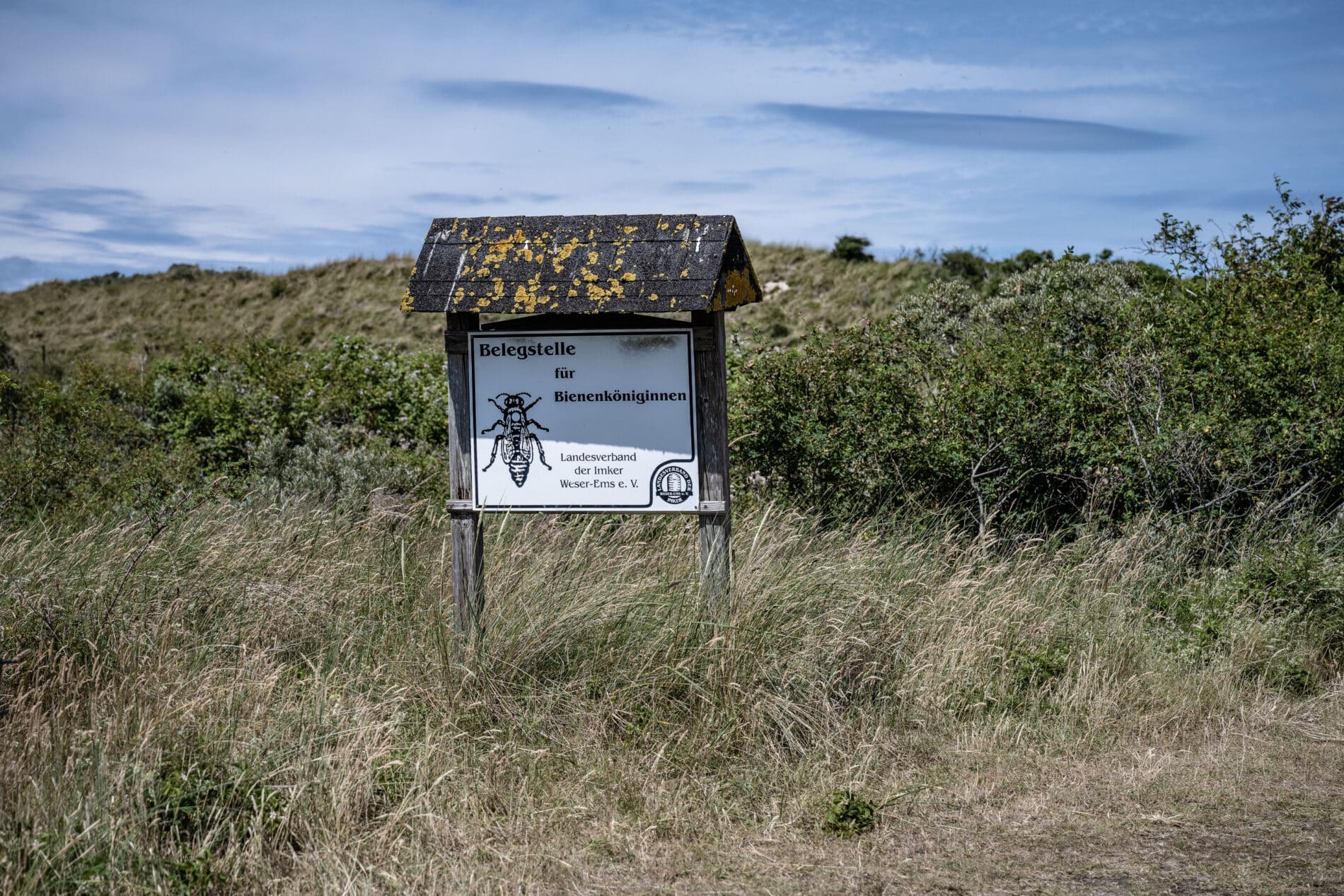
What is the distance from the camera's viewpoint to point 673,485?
5.69 meters

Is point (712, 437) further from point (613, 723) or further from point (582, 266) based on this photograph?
point (613, 723)

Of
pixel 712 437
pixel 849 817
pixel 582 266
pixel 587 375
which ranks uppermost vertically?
pixel 582 266

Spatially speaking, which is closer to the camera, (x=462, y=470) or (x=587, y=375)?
(x=587, y=375)

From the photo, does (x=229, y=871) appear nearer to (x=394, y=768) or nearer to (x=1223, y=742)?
(x=394, y=768)

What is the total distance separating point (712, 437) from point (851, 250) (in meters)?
26.8

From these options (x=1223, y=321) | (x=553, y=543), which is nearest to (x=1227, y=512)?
(x=1223, y=321)

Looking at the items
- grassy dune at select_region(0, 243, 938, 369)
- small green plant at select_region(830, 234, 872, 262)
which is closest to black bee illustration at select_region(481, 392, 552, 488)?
grassy dune at select_region(0, 243, 938, 369)

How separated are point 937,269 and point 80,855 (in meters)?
26.8

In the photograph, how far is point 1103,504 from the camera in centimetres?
795

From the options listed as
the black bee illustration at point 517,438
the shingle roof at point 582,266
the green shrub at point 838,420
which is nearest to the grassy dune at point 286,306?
the green shrub at point 838,420

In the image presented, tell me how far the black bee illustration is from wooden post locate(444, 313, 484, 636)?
0.48 feet

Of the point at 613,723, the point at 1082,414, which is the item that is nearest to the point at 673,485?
the point at 613,723

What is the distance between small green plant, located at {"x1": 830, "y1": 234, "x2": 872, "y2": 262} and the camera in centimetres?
3130

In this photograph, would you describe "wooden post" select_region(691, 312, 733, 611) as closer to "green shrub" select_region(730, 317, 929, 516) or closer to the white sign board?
the white sign board
